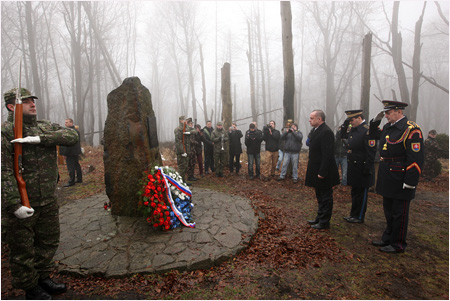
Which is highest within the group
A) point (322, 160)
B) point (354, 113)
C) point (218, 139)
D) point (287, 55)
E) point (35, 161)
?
point (287, 55)

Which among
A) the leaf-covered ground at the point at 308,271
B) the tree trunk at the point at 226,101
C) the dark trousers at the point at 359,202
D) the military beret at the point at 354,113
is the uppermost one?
the tree trunk at the point at 226,101

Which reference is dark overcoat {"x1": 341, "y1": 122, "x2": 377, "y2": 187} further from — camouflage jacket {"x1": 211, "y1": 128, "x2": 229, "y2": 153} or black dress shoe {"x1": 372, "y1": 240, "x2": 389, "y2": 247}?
camouflage jacket {"x1": 211, "y1": 128, "x2": 229, "y2": 153}

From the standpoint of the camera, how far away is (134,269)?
3072 millimetres

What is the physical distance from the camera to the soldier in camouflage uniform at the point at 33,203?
242 centimetres

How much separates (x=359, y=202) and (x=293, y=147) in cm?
351

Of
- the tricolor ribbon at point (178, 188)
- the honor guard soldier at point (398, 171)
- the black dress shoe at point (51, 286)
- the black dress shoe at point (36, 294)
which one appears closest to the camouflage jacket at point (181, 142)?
the tricolor ribbon at point (178, 188)

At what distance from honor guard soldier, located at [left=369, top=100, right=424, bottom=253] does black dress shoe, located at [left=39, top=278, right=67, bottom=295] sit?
463cm

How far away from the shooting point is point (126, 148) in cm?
444

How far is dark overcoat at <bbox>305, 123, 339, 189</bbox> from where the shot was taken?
14.0ft

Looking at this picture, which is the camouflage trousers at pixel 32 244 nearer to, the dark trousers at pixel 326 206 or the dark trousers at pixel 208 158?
the dark trousers at pixel 326 206

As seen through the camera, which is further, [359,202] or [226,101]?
[226,101]

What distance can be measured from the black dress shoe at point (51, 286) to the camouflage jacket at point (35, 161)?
38.3 inches

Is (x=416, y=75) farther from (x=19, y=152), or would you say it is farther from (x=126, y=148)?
(x=19, y=152)

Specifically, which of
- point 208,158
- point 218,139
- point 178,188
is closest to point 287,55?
point 218,139
